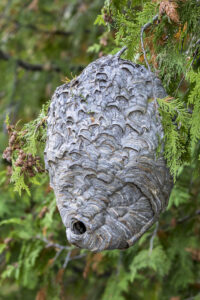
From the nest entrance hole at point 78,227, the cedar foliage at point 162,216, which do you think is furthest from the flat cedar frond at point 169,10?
the nest entrance hole at point 78,227

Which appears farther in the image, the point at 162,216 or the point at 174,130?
the point at 162,216

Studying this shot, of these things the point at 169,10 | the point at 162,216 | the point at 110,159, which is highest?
the point at 169,10

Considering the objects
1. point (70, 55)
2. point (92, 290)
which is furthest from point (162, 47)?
point (70, 55)

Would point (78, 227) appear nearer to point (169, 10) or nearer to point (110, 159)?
point (110, 159)

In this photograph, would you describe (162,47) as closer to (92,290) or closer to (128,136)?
(128,136)

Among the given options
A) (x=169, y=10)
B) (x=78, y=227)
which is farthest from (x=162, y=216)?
(x=169, y=10)

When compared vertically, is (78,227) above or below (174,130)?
below

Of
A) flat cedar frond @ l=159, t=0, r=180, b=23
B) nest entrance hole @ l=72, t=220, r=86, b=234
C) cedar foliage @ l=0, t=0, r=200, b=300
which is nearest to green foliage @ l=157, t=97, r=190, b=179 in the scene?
cedar foliage @ l=0, t=0, r=200, b=300
